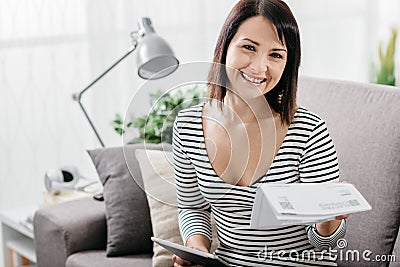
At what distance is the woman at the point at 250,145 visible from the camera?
1726mm

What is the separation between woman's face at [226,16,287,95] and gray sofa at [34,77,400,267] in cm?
55

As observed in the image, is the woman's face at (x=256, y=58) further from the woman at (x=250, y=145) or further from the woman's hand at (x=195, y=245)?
the woman's hand at (x=195, y=245)

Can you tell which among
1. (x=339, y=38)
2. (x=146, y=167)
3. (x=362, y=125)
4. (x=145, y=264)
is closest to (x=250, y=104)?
(x=146, y=167)

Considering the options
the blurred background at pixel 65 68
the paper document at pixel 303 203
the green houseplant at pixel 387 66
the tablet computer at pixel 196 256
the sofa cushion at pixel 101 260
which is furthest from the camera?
the green houseplant at pixel 387 66

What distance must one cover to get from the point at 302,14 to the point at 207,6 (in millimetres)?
648

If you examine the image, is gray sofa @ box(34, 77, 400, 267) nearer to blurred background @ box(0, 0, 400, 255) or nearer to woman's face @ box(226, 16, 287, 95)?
woman's face @ box(226, 16, 287, 95)

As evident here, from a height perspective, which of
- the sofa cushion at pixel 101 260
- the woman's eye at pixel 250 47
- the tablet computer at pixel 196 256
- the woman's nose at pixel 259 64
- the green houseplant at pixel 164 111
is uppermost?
the woman's eye at pixel 250 47

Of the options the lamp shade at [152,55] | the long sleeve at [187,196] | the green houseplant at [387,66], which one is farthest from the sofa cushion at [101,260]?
the green houseplant at [387,66]

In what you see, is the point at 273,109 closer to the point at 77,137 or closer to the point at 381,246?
the point at 381,246

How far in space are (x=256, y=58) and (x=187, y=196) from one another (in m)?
0.40

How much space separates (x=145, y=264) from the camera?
2.39 m

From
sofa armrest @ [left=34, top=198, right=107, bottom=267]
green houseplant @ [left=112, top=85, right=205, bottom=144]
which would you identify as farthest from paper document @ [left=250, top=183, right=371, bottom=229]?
sofa armrest @ [left=34, top=198, right=107, bottom=267]

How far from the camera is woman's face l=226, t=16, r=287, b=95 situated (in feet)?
5.57

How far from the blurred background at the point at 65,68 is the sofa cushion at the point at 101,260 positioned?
88 cm
